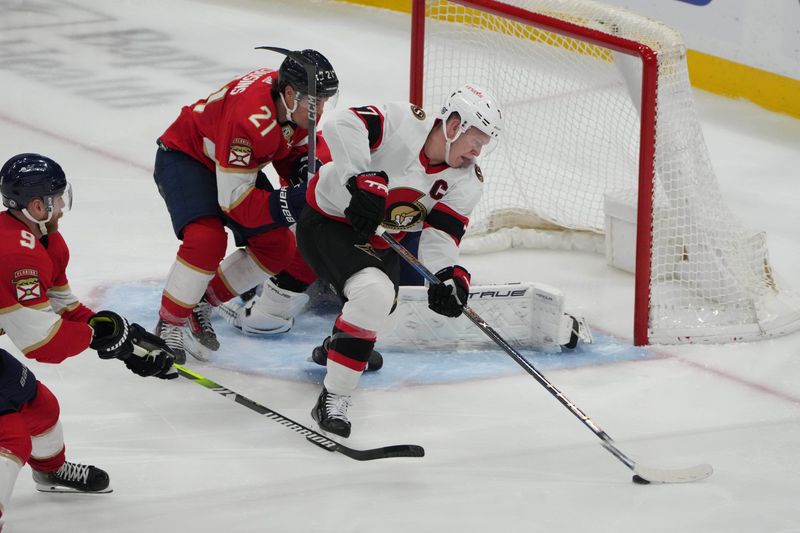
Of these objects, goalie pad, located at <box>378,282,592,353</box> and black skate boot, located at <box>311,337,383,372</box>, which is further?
goalie pad, located at <box>378,282,592,353</box>

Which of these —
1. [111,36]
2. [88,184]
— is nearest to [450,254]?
[88,184]

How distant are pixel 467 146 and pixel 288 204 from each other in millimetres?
603

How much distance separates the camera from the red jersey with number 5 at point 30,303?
2758 millimetres

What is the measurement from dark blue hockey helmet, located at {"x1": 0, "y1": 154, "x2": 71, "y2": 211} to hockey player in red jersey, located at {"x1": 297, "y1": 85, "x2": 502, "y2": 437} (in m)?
0.79

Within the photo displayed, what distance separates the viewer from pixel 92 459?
3.28 meters

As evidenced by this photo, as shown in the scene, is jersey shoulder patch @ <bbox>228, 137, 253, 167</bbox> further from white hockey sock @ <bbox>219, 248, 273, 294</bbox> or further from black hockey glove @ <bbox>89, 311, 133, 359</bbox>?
black hockey glove @ <bbox>89, 311, 133, 359</bbox>

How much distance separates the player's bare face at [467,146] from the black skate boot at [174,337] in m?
0.99

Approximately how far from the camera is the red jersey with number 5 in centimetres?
276

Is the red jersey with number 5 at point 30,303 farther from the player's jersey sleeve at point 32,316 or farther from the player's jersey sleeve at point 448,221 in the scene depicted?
the player's jersey sleeve at point 448,221

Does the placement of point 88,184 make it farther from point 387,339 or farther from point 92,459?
point 92,459

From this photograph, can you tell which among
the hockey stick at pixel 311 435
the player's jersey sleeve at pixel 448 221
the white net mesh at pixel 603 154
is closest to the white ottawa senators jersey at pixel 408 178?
the player's jersey sleeve at pixel 448 221

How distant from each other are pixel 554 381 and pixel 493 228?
1.23 meters

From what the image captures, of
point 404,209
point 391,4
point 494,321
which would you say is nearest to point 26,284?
point 404,209

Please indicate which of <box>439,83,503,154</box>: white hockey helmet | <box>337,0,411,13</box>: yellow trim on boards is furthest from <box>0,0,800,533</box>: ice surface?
<box>337,0,411,13</box>: yellow trim on boards
